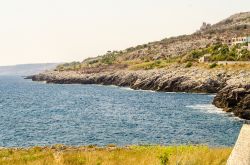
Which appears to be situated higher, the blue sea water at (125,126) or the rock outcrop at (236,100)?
the rock outcrop at (236,100)

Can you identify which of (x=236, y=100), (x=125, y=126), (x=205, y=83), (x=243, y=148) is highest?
(x=243, y=148)

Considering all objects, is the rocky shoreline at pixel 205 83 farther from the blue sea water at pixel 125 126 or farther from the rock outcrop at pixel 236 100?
the blue sea water at pixel 125 126

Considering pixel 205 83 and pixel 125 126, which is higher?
pixel 205 83

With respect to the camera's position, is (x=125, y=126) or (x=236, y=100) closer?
(x=125, y=126)

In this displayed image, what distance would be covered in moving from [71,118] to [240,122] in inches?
1177

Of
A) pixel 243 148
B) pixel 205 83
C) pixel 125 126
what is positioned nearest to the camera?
pixel 243 148

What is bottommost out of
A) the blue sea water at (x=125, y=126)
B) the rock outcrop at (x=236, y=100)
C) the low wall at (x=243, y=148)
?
the blue sea water at (x=125, y=126)

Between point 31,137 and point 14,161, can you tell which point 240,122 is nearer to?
point 31,137

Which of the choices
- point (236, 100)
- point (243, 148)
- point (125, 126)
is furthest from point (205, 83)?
point (243, 148)

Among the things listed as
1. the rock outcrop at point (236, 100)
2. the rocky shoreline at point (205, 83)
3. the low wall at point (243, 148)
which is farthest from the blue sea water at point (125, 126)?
the low wall at point (243, 148)

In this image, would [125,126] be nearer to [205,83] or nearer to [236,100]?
[236,100]

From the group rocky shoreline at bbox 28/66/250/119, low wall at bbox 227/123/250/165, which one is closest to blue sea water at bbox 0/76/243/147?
rocky shoreline at bbox 28/66/250/119

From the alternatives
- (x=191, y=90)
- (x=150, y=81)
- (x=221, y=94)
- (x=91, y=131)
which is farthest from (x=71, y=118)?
(x=150, y=81)

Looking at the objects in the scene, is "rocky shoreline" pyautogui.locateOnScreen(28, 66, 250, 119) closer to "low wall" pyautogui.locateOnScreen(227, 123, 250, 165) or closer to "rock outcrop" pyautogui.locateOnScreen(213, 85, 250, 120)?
"rock outcrop" pyautogui.locateOnScreen(213, 85, 250, 120)
